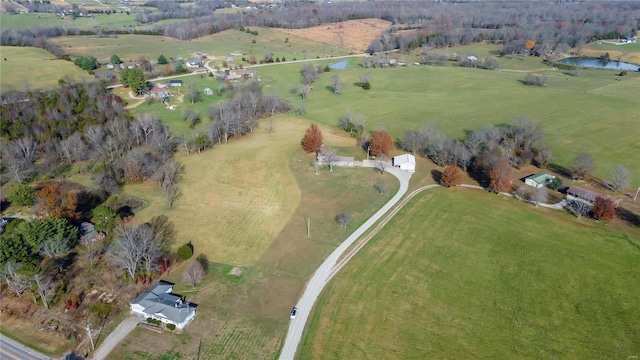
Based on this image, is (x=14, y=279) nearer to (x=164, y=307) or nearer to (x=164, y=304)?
(x=164, y=304)

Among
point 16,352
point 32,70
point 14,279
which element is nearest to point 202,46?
point 32,70

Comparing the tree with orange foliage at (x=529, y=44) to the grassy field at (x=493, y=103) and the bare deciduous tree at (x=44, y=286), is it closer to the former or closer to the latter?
the grassy field at (x=493, y=103)

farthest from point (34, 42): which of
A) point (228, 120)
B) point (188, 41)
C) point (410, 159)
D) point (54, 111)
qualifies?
point (410, 159)

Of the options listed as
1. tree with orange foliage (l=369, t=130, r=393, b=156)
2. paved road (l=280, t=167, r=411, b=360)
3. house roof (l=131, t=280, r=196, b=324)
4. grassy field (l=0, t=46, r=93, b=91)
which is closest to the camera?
paved road (l=280, t=167, r=411, b=360)

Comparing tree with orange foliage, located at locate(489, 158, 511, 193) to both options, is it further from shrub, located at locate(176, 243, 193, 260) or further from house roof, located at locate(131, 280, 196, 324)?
house roof, located at locate(131, 280, 196, 324)

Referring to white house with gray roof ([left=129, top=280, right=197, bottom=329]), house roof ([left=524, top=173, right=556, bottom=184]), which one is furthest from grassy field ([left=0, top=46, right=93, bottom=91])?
house roof ([left=524, top=173, right=556, bottom=184])

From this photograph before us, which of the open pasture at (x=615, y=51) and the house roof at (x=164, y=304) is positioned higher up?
the open pasture at (x=615, y=51)

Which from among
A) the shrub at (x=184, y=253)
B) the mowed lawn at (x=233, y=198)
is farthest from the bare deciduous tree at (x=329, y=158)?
the shrub at (x=184, y=253)
